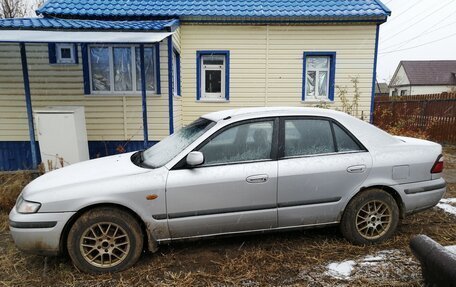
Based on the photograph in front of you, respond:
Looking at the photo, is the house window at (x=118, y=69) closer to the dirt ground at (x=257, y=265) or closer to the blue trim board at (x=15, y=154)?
the blue trim board at (x=15, y=154)

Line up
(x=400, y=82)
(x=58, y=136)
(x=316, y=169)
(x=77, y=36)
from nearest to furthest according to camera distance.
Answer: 1. (x=316, y=169)
2. (x=77, y=36)
3. (x=58, y=136)
4. (x=400, y=82)

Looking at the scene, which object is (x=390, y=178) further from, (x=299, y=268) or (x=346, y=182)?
(x=299, y=268)

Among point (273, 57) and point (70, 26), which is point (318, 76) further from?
point (70, 26)

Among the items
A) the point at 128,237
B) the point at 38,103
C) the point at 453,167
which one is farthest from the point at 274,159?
the point at 38,103

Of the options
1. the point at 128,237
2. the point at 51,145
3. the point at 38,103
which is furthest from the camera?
the point at 38,103

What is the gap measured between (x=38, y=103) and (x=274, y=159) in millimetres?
7398

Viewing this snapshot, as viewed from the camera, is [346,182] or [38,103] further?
[38,103]

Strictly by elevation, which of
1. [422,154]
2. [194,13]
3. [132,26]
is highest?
[194,13]

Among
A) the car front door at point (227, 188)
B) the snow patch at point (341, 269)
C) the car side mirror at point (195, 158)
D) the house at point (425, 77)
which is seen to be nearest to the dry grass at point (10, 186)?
the car front door at point (227, 188)

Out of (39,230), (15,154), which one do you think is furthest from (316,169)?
(15,154)

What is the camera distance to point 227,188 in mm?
3061

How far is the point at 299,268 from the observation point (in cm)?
305

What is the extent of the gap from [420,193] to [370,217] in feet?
2.21

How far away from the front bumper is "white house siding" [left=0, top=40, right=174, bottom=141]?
5.40 m
